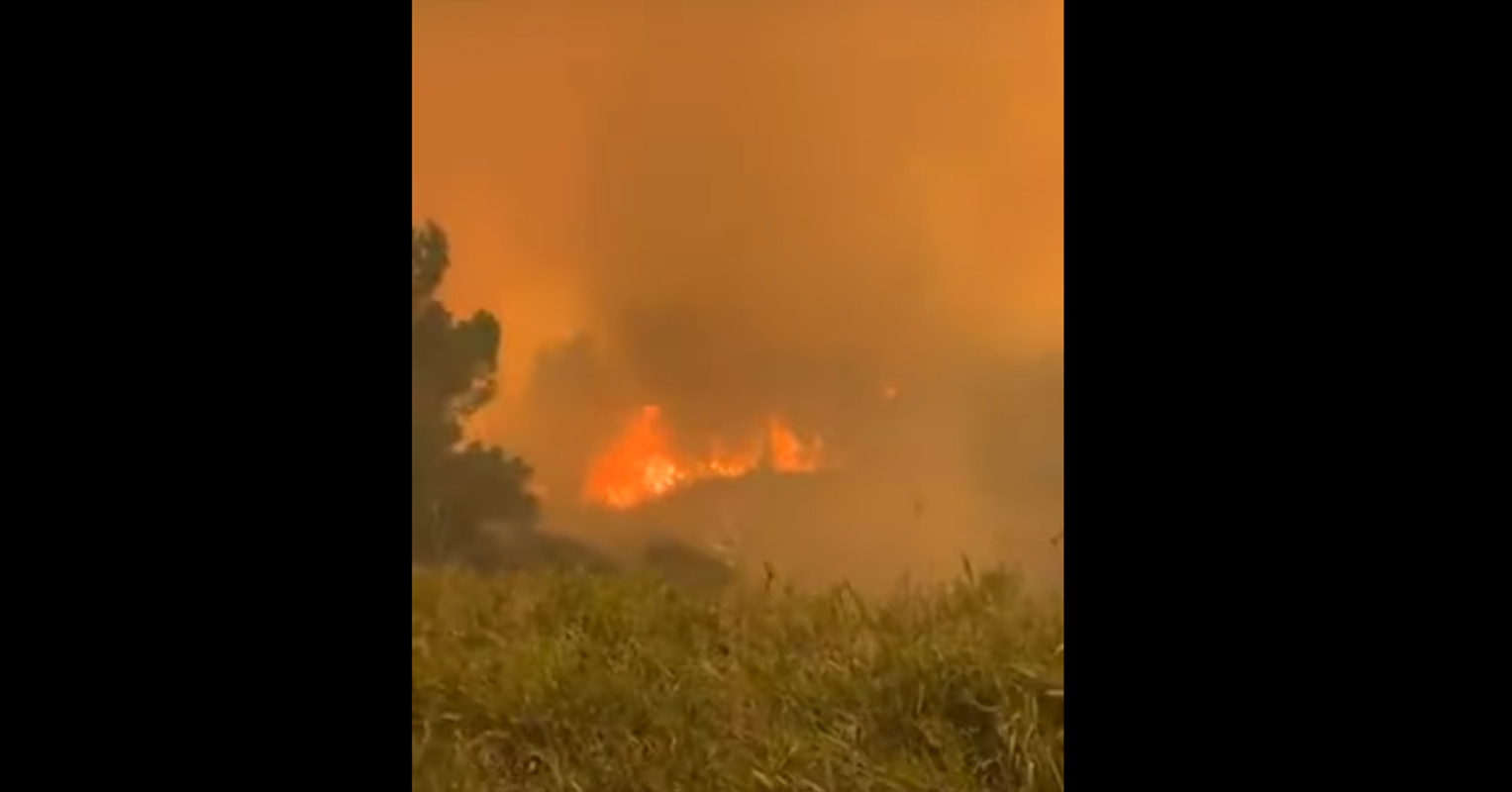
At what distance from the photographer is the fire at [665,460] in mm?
1822

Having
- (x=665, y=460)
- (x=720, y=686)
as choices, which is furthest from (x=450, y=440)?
(x=720, y=686)

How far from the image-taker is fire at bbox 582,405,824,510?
71.7 inches

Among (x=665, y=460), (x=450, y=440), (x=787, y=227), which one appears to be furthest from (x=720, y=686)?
(x=787, y=227)

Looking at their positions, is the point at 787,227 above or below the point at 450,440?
above

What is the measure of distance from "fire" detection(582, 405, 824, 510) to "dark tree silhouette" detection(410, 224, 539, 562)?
92 millimetres

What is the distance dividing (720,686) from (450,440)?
0.40 metres

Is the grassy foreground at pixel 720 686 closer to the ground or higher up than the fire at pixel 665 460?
closer to the ground

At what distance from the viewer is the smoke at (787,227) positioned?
1804mm

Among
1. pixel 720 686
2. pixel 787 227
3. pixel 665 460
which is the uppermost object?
pixel 787 227

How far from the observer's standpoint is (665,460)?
6.00 feet

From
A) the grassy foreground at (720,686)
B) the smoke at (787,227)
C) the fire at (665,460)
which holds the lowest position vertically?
the grassy foreground at (720,686)

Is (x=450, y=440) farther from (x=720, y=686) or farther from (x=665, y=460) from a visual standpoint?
(x=720, y=686)

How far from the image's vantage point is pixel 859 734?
1802 mm

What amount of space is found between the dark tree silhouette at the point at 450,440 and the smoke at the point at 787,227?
0.08 feet
